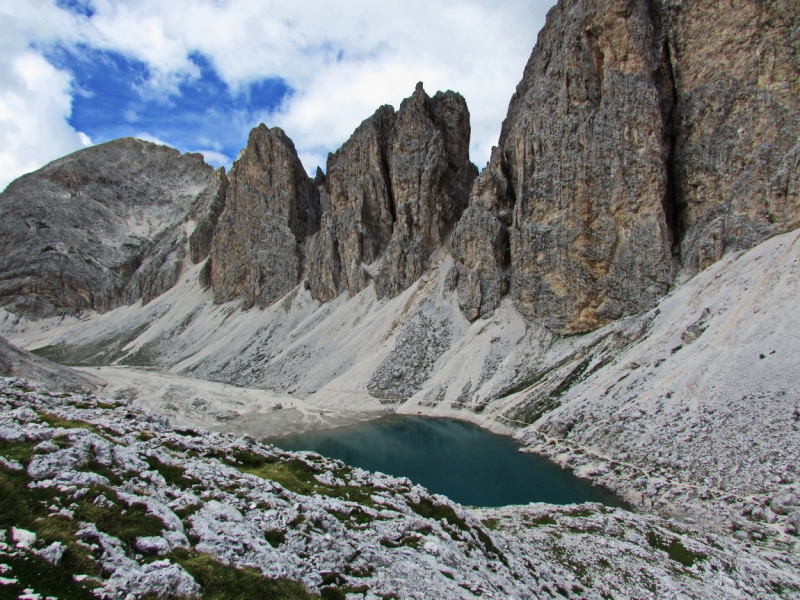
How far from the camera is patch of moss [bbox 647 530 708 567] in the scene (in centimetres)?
2373

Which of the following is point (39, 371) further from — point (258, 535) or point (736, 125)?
point (736, 125)

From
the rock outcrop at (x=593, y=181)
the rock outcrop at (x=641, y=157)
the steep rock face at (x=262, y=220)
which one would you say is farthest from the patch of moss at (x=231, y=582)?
the steep rock face at (x=262, y=220)

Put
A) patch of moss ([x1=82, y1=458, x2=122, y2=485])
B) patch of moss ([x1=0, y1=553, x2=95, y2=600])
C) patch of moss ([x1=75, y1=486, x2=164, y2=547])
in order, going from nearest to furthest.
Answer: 1. patch of moss ([x1=0, y1=553, x2=95, y2=600])
2. patch of moss ([x1=75, y1=486, x2=164, y2=547])
3. patch of moss ([x1=82, y1=458, x2=122, y2=485])

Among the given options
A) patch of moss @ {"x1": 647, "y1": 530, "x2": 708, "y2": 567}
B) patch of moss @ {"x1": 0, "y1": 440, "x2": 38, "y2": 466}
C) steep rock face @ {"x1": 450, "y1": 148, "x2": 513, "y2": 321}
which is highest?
steep rock face @ {"x1": 450, "y1": 148, "x2": 513, "y2": 321}

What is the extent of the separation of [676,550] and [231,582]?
25.0 metres

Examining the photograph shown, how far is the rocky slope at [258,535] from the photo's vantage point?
32.0 feet

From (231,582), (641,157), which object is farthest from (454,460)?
(641,157)

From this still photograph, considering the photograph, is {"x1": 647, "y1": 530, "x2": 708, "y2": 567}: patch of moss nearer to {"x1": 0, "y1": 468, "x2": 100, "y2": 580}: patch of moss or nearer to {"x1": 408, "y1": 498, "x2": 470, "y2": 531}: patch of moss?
{"x1": 408, "y1": 498, "x2": 470, "y2": 531}: patch of moss

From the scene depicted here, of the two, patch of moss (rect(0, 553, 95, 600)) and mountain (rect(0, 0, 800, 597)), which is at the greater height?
mountain (rect(0, 0, 800, 597))

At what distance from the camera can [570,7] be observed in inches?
3568

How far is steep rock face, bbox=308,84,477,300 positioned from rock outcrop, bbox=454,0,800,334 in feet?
84.0

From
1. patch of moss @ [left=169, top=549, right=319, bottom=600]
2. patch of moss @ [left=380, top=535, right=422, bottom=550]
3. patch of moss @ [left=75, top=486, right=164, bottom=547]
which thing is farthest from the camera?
patch of moss @ [left=380, top=535, right=422, bottom=550]

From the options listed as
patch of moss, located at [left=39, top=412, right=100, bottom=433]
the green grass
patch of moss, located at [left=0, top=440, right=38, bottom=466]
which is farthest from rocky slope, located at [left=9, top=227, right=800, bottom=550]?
patch of moss, located at [left=39, top=412, right=100, bottom=433]

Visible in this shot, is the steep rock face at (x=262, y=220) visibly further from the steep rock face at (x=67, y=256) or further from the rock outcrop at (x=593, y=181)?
the rock outcrop at (x=593, y=181)
